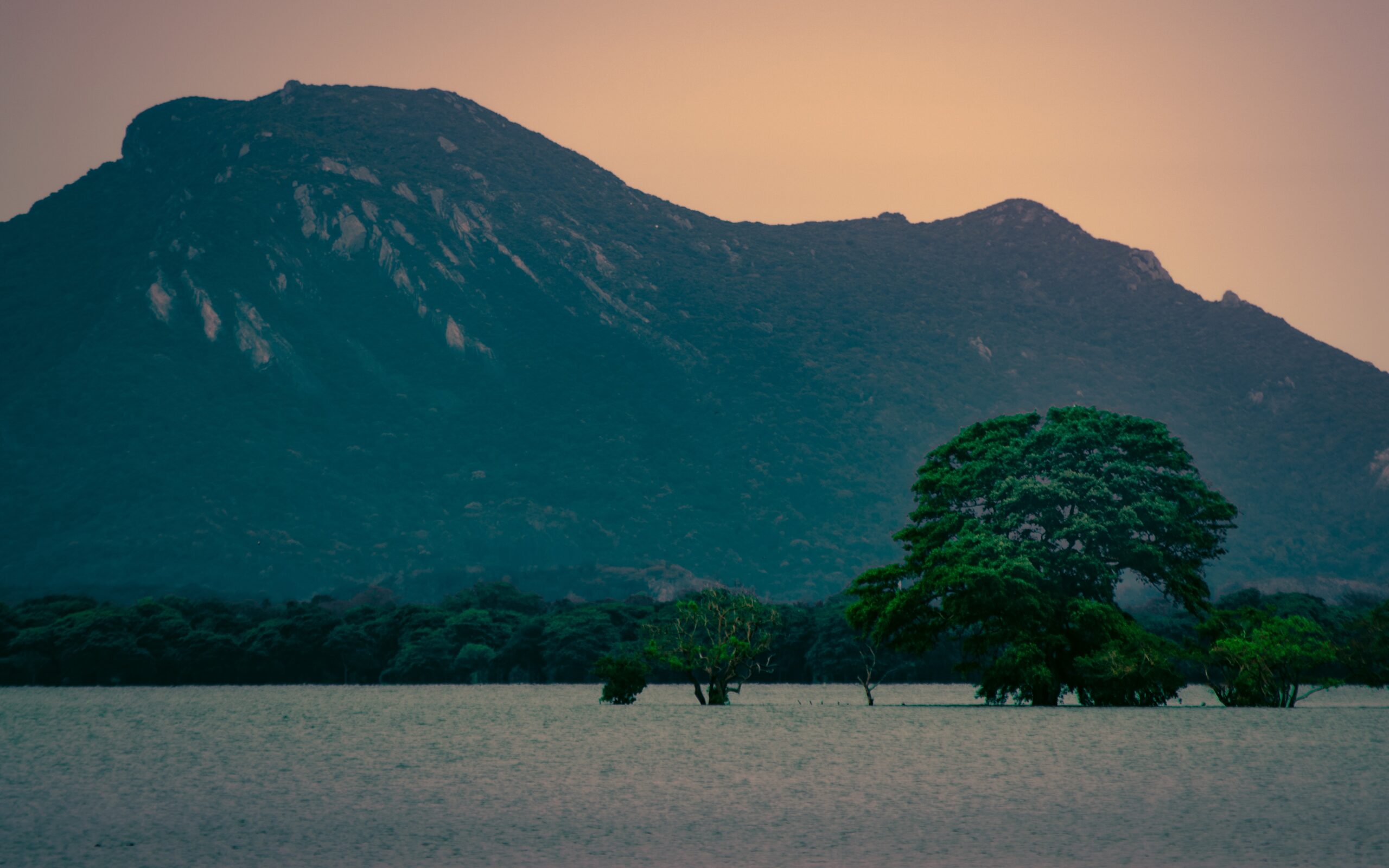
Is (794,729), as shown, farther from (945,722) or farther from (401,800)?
(401,800)

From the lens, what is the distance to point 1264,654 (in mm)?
61219

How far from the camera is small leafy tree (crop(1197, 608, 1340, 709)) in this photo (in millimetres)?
60000

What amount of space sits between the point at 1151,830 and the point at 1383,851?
12.5ft

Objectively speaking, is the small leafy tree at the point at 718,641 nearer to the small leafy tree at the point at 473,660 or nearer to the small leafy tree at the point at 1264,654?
the small leafy tree at the point at 1264,654

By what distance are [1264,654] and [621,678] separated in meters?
35.5

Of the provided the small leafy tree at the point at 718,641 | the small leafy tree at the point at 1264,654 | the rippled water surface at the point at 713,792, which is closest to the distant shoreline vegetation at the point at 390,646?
the small leafy tree at the point at 718,641

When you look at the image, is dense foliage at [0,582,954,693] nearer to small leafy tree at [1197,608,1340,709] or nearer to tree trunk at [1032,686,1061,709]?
tree trunk at [1032,686,1061,709]

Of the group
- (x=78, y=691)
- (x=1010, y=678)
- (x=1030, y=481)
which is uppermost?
(x=1030, y=481)

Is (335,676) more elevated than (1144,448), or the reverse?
(1144,448)

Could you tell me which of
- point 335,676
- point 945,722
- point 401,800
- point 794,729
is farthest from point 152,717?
point 335,676

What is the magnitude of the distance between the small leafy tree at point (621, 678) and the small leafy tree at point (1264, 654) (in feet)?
107

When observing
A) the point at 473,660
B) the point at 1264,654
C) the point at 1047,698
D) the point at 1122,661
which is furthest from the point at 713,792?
the point at 473,660

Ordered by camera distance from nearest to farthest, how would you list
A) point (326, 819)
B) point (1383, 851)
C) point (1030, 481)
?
point (1383, 851) < point (326, 819) < point (1030, 481)

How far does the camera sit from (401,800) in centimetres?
2841
